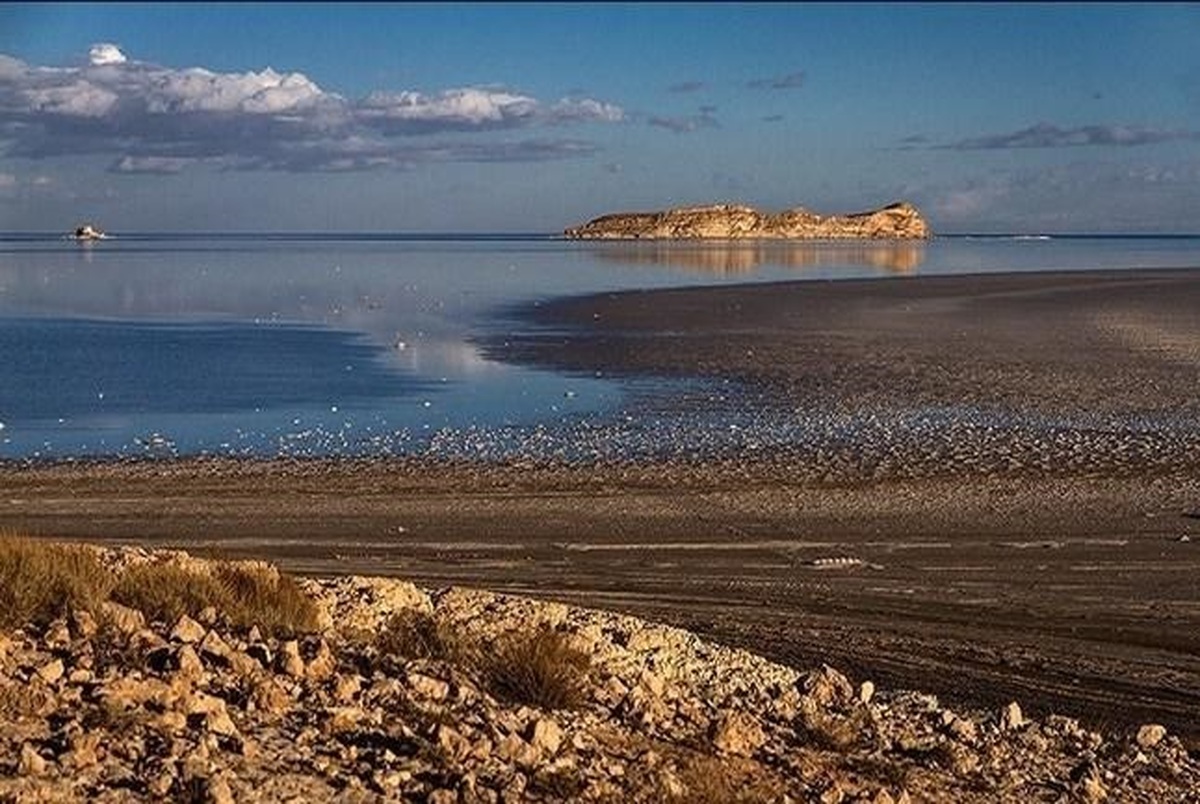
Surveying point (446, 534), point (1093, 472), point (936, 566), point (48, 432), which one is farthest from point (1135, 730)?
point (48, 432)

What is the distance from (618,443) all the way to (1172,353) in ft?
55.7

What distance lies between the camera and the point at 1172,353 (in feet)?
107

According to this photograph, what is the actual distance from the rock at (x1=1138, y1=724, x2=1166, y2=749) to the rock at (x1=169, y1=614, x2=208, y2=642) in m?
4.97

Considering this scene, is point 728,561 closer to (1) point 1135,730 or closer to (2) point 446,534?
(2) point 446,534

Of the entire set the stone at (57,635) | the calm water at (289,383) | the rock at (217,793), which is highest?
the stone at (57,635)

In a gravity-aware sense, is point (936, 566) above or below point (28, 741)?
below

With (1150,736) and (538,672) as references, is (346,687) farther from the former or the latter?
(1150,736)

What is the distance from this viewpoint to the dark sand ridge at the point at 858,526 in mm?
10680

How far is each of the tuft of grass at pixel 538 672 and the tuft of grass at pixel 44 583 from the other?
2.19m

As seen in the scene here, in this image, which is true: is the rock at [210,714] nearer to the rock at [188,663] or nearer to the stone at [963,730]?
the rock at [188,663]

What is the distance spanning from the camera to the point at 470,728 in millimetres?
7164

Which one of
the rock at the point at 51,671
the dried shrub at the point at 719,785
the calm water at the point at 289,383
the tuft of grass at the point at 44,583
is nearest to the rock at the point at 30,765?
the rock at the point at 51,671

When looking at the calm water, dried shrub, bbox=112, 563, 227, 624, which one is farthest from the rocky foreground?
the calm water

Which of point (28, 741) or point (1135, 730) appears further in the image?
point (1135, 730)
